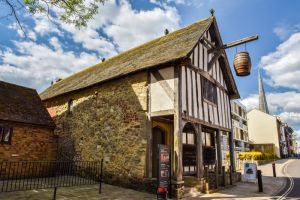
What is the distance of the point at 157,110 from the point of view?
952cm

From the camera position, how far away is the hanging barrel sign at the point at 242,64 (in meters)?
10.1

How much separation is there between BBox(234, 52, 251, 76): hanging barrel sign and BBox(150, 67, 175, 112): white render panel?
3.14m

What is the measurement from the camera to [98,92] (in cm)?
1253

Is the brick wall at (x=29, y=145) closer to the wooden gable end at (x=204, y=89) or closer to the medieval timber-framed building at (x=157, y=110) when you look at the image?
the medieval timber-framed building at (x=157, y=110)

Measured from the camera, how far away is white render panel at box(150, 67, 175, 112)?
366 inches

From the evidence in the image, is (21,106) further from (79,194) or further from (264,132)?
(264,132)

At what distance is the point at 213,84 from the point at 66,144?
31.2ft

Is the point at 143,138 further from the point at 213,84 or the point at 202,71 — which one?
the point at 213,84

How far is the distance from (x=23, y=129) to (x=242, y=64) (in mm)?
11639

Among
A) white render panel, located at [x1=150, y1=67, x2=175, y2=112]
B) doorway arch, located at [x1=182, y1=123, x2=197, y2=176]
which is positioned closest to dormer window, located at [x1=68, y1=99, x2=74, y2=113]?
white render panel, located at [x1=150, y1=67, x2=175, y2=112]

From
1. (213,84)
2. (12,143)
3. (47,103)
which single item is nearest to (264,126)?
(213,84)

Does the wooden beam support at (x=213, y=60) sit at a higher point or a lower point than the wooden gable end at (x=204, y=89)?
higher

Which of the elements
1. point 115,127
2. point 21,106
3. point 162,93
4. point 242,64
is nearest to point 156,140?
point 115,127

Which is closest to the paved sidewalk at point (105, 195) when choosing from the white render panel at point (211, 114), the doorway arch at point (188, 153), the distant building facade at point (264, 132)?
the doorway arch at point (188, 153)
